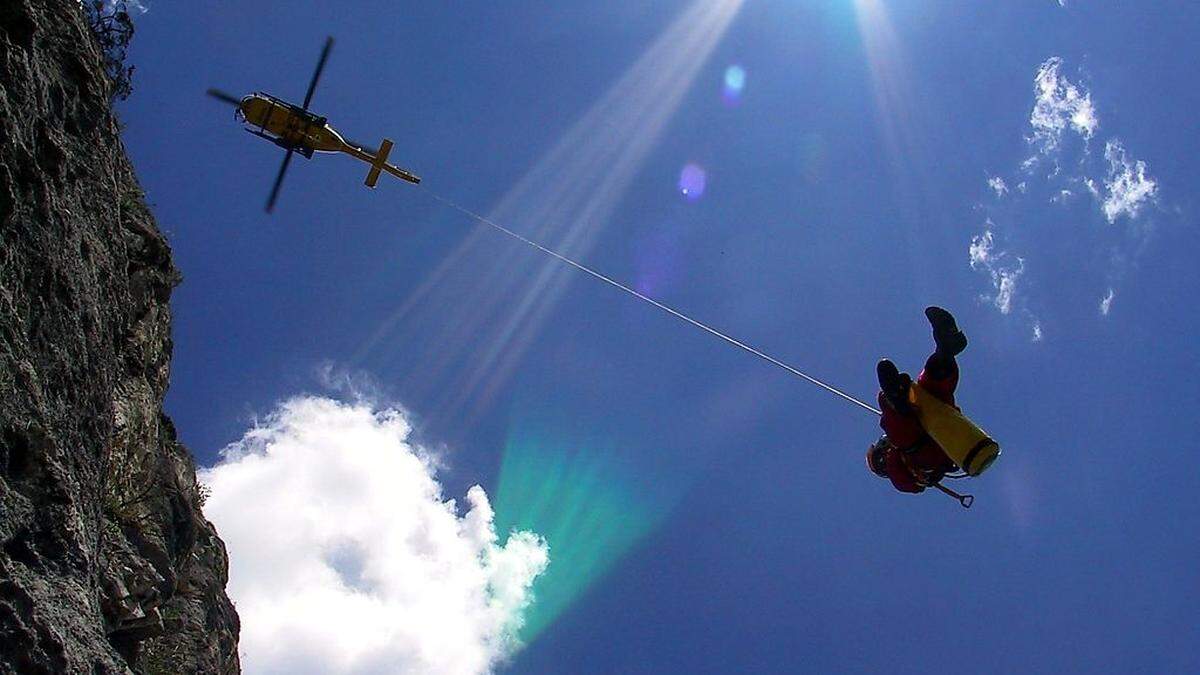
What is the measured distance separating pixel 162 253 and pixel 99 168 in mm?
3372

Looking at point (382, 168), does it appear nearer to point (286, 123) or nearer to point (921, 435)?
point (286, 123)

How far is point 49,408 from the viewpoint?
5465 millimetres

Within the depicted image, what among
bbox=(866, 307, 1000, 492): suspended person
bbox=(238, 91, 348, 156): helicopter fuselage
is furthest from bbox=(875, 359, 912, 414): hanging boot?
bbox=(238, 91, 348, 156): helicopter fuselage

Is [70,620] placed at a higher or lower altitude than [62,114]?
lower

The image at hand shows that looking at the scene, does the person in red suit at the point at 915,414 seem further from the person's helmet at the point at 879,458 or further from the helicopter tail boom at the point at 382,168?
the helicopter tail boom at the point at 382,168

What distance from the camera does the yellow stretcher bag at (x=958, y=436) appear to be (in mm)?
6852

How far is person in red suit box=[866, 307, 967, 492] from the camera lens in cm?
750

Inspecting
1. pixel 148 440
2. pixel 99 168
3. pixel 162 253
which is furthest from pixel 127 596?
pixel 162 253

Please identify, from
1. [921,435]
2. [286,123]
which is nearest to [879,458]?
[921,435]

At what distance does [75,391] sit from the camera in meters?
6.06

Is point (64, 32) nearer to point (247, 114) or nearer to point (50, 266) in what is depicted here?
point (50, 266)

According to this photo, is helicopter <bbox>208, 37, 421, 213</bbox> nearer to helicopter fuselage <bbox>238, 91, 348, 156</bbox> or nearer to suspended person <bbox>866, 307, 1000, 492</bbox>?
helicopter fuselage <bbox>238, 91, 348, 156</bbox>

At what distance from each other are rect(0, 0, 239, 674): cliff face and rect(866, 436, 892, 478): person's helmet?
7779 millimetres

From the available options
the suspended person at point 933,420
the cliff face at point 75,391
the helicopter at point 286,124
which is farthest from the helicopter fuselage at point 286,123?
the suspended person at point 933,420
